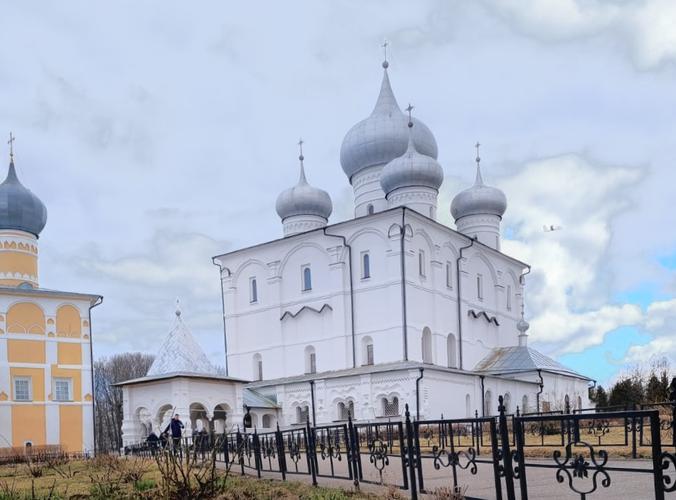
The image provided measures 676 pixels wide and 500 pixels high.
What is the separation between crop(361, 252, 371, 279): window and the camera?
28609 mm

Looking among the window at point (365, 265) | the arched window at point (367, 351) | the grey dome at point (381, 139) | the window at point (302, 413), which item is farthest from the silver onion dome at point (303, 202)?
the window at point (302, 413)

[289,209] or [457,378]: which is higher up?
[289,209]

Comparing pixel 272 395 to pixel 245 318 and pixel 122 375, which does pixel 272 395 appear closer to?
pixel 245 318

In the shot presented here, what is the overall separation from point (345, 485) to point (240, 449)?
1928mm

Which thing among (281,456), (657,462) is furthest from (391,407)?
(657,462)

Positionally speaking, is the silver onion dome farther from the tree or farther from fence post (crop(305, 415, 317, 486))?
fence post (crop(305, 415, 317, 486))

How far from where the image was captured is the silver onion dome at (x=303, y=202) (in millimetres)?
34344

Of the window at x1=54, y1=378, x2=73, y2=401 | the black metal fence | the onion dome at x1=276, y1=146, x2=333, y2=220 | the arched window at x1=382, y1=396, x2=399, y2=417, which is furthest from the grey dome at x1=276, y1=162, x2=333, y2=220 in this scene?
the black metal fence

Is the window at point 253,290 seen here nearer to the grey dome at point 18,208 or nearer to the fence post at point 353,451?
the grey dome at point 18,208

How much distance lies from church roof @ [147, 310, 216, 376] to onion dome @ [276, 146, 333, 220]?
10667 millimetres

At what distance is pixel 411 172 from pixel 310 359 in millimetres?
8926

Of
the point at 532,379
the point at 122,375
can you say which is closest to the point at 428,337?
the point at 532,379

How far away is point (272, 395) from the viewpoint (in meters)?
29.2

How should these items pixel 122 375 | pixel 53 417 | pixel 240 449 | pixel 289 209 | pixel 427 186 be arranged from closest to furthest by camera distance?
pixel 240 449, pixel 53 417, pixel 427 186, pixel 289 209, pixel 122 375
